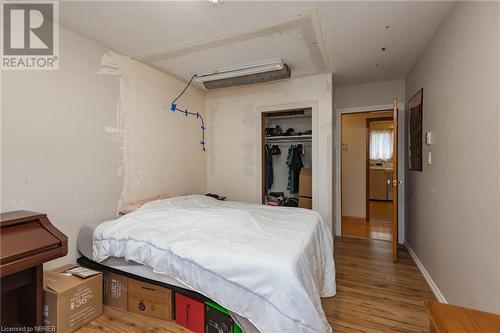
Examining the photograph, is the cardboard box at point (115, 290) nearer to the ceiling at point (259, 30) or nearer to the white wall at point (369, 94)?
the ceiling at point (259, 30)

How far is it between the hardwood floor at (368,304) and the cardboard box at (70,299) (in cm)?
9

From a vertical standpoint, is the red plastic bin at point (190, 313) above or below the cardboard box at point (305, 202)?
below

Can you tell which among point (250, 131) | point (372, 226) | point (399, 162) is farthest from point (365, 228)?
→ point (250, 131)

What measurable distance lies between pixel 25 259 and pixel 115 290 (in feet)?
2.75

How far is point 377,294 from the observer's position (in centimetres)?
223

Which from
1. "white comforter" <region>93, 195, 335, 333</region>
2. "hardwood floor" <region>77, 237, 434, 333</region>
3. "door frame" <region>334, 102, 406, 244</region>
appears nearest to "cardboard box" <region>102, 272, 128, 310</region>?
"hardwood floor" <region>77, 237, 434, 333</region>

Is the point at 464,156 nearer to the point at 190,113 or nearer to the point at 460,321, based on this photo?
the point at 460,321

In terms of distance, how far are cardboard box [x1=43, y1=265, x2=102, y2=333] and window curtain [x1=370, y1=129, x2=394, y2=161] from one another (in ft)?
23.0

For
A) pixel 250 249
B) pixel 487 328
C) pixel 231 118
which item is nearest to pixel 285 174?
pixel 231 118

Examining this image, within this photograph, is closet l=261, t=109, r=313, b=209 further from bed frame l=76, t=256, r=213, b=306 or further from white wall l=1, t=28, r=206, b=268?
bed frame l=76, t=256, r=213, b=306

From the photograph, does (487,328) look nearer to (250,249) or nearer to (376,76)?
(250,249)

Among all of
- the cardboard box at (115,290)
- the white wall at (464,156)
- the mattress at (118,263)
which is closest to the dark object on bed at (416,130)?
the white wall at (464,156)

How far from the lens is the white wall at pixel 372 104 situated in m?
3.63

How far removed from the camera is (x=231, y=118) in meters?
3.87
